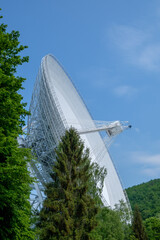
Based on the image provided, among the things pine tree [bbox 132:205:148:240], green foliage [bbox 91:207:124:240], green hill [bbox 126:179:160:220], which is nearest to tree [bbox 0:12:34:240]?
green foliage [bbox 91:207:124:240]

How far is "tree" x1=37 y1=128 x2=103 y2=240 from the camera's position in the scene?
1606 cm

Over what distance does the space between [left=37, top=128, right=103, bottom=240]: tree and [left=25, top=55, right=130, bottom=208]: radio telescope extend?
7.35 feet

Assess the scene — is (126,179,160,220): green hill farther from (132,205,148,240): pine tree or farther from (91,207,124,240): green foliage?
(91,207,124,240): green foliage

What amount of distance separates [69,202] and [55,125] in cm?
778

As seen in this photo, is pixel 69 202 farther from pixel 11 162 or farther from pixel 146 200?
pixel 146 200

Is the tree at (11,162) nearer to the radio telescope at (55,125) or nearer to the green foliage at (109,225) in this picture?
the radio telescope at (55,125)

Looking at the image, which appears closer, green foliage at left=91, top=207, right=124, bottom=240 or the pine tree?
green foliage at left=91, top=207, right=124, bottom=240

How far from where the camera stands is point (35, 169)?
79.5 ft

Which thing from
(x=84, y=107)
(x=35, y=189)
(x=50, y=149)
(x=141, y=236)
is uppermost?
(x=84, y=107)

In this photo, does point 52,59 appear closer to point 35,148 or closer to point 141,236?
point 35,148

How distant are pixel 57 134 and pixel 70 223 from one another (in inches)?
324

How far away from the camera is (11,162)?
9.89 meters

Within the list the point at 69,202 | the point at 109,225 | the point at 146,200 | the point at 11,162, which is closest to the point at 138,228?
the point at 109,225

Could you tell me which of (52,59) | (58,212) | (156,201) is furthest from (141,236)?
(156,201)
